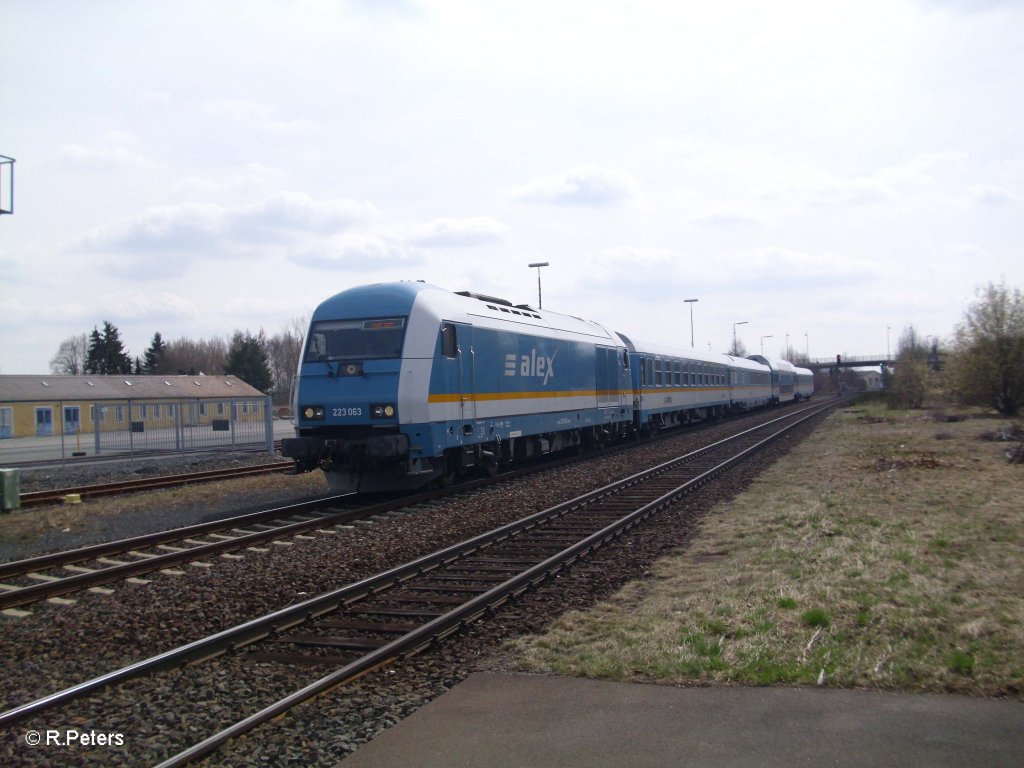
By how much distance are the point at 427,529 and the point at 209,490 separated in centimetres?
745

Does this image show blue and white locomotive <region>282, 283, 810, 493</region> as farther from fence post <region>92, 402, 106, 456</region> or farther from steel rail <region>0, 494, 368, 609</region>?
fence post <region>92, 402, 106, 456</region>

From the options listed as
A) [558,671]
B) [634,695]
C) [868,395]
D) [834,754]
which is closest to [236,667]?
[558,671]

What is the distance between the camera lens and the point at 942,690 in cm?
520

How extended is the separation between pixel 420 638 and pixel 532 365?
12.5m

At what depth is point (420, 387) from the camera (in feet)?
46.2

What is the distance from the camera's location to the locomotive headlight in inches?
545

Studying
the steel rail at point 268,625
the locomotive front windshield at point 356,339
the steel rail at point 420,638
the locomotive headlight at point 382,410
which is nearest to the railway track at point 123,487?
the locomotive front windshield at point 356,339

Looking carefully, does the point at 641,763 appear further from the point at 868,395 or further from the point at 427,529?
the point at 868,395

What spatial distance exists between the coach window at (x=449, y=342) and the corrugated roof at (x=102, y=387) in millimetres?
35151

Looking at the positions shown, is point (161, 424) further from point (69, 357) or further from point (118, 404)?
point (69, 357)

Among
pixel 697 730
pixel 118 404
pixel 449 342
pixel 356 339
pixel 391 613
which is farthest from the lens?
pixel 118 404

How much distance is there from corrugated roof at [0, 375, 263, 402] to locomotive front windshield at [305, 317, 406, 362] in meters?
34.0

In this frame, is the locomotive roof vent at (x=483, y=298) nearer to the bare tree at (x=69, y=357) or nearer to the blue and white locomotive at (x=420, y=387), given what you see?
the blue and white locomotive at (x=420, y=387)

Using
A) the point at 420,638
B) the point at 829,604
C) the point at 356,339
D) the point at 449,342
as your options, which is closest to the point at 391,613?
the point at 420,638
